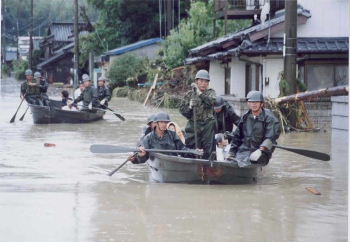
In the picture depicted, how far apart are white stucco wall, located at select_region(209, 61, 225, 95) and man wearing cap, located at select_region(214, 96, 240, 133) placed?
18.3 meters

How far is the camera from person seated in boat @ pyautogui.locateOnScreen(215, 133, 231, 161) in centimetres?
1309

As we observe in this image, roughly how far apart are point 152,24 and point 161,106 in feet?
62.0

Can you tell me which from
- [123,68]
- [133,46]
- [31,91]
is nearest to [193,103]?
[31,91]

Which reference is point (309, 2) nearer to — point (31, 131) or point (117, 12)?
point (31, 131)

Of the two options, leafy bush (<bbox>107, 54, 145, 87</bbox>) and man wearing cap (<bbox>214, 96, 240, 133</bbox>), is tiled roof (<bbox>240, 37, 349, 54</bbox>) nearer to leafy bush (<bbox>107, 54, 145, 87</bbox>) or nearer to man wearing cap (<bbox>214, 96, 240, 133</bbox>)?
man wearing cap (<bbox>214, 96, 240, 133</bbox>)

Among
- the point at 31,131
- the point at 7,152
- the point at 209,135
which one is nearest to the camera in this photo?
the point at 209,135

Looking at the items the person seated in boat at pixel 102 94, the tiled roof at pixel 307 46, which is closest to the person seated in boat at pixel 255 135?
the tiled roof at pixel 307 46

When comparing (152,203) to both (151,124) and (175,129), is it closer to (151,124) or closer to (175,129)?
(151,124)

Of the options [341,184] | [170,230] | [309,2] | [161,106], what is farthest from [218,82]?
[170,230]

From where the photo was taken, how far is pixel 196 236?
30.8ft

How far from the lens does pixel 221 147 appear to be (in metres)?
13.2

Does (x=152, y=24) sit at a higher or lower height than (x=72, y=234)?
higher

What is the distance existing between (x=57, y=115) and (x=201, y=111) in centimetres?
1330

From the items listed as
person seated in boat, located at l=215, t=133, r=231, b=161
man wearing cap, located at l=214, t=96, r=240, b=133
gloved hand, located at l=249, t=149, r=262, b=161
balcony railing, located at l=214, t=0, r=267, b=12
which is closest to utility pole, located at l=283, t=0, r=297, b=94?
man wearing cap, located at l=214, t=96, r=240, b=133
